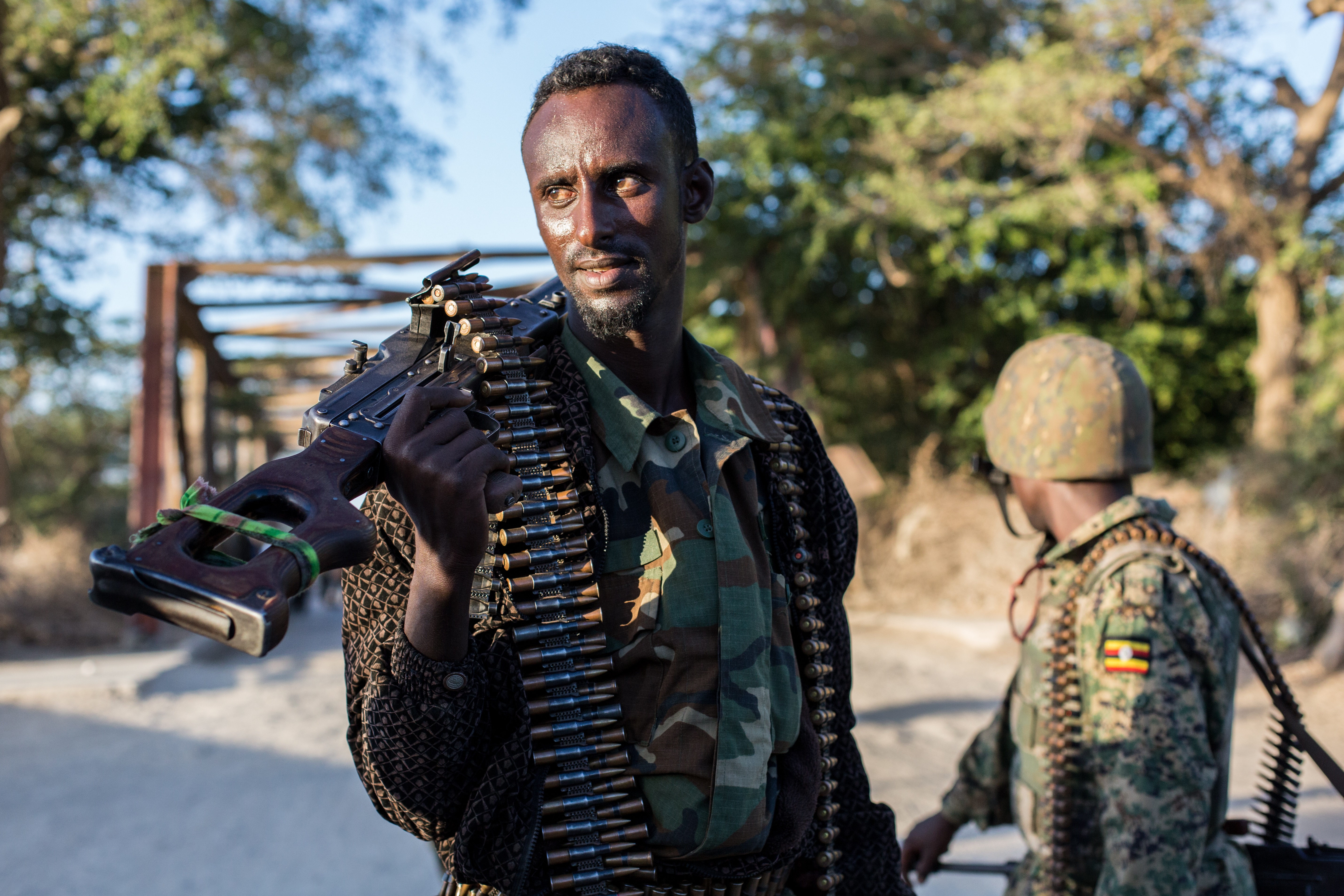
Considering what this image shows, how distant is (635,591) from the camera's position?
2008mm

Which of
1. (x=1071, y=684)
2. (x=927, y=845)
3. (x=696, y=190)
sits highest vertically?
(x=696, y=190)

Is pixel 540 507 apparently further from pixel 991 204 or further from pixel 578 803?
pixel 991 204

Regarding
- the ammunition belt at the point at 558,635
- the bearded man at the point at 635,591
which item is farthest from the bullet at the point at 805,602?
the ammunition belt at the point at 558,635

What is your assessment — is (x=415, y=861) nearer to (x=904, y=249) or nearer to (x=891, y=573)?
(x=891, y=573)

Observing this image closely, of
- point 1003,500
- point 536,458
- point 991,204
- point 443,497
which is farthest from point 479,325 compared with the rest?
point 991,204

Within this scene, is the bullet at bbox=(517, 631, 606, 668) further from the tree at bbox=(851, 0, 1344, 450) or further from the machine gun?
the tree at bbox=(851, 0, 1344, 450)

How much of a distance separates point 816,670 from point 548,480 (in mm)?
767

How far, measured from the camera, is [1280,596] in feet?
35.8

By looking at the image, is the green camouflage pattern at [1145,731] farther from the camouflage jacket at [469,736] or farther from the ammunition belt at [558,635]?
the ammunition belt at [558,635]

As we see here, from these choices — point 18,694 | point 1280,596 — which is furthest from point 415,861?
point 1280,596

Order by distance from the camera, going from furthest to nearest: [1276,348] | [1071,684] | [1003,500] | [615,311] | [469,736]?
[1276,348], [1003,500], [1071,684], [615,311], [469,736]

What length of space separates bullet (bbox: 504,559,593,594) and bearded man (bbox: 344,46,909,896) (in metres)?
0.08

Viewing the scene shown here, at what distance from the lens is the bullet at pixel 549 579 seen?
6.32ft

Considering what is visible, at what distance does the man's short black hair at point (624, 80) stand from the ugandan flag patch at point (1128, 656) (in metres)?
1.85
